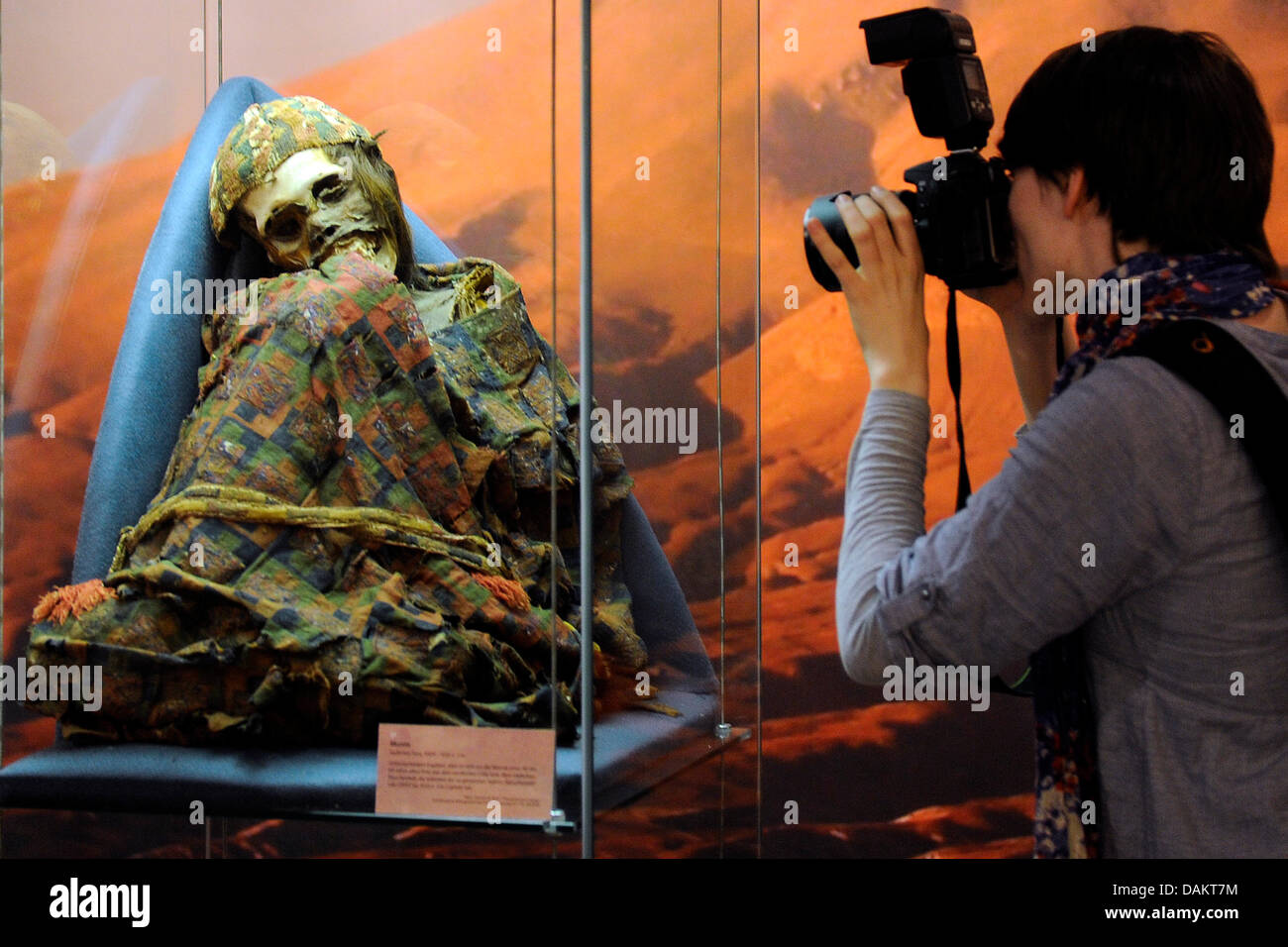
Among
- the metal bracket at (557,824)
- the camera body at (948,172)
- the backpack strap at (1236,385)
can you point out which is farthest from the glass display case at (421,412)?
the backpack strap at (1236,385)

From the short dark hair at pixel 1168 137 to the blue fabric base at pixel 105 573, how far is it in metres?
0.67

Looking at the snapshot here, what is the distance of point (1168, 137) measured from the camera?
2.77 ft

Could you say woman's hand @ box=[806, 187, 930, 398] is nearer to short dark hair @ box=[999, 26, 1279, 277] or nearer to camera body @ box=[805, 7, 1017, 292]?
camera body @ box=[805, 7, 1017, 292]

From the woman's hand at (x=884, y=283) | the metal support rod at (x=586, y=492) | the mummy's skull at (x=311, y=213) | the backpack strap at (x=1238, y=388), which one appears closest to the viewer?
the backpack strap at (x=1238, y=388)

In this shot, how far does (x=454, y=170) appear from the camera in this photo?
1744 millimetres

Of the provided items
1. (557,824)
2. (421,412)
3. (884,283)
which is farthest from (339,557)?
(884,283)

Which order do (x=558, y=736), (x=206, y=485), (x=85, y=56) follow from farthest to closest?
(x=85, y=56) < (x=206, y=485) < (x=558, y=736)

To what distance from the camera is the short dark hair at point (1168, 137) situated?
0.84 m

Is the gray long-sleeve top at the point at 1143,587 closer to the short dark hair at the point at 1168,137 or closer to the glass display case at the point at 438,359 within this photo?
the short dark hair at the point at 1168,137

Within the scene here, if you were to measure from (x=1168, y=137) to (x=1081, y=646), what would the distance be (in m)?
0.34

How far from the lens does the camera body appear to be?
0.95 metres
